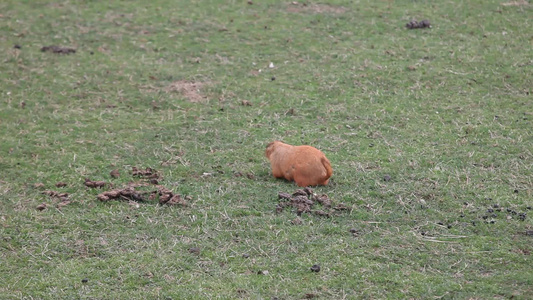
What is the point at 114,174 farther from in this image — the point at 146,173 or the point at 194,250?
the point at 194,250

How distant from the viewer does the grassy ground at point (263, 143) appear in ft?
15.7

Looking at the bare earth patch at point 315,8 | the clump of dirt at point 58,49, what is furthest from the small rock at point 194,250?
the bare earth patch at point 315,8

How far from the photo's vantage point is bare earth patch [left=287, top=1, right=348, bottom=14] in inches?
428

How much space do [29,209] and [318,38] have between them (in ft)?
18.2

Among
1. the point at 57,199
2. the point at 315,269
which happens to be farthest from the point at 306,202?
the point at 57,199

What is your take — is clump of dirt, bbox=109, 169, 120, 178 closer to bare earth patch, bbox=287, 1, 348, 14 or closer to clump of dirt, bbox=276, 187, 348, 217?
clump of dirt, bbox=276, 187, 348, 217

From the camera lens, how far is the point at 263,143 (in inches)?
279

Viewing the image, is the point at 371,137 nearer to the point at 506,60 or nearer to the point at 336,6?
the point at 506,60

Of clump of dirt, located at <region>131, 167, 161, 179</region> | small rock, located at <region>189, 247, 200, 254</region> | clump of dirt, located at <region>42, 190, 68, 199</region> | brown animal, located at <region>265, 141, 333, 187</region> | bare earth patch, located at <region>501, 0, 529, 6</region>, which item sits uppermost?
bare earth patch, located at <region>501, 0, 529, 6</region>

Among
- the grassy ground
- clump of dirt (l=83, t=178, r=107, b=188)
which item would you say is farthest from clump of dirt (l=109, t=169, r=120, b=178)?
clump of dirt (l=83, t=178, r=107, b=188)

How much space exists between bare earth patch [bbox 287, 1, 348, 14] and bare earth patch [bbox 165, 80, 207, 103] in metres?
3.06

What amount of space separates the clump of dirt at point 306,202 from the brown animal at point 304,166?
188 millimetres

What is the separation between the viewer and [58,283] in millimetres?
4664

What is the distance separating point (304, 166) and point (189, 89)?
3.12m
